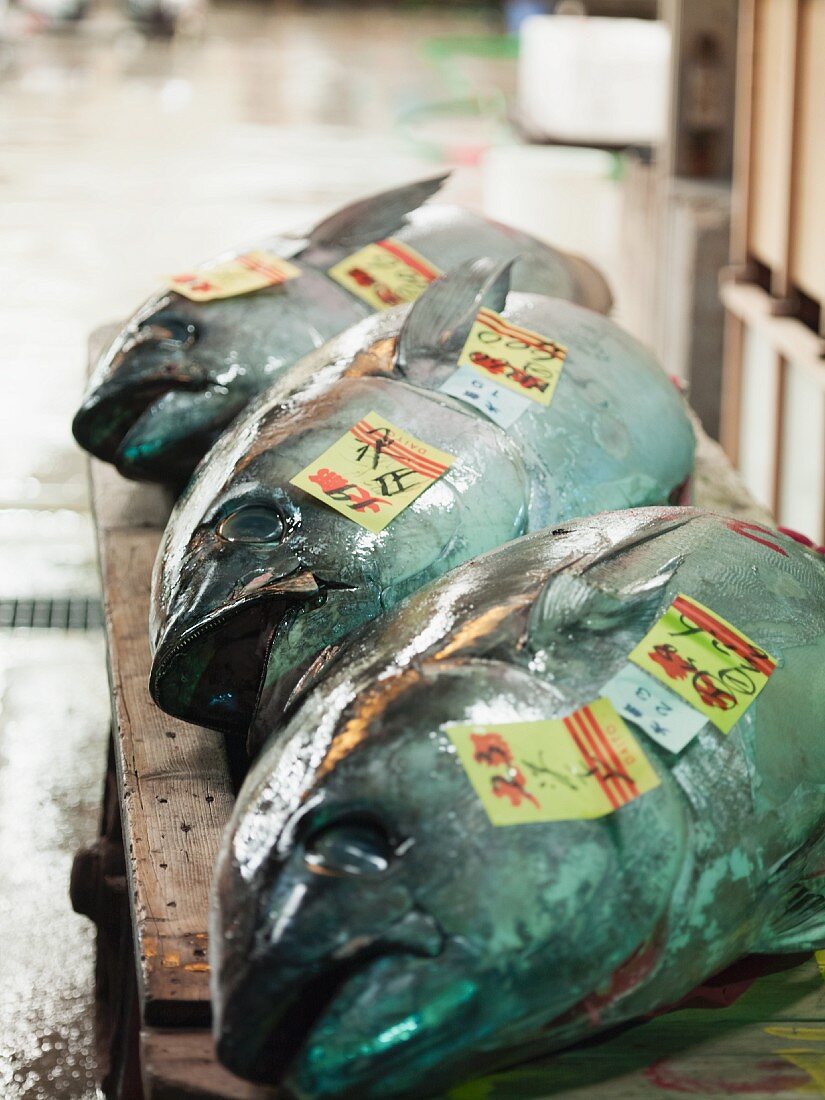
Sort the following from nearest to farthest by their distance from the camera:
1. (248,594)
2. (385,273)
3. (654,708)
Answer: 1. (654,708)
2. (248,594)
3. (385,273)

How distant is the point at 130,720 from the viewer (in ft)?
7.67

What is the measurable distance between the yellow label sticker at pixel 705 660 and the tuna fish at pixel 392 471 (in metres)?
0.45

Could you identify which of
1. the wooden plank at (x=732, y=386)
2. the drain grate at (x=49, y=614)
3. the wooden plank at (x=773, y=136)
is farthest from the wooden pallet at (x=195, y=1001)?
the wooden plank at (x=732, y=386)

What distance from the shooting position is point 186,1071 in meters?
1.62

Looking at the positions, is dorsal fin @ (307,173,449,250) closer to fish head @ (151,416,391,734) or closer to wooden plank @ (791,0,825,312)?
fish head @ (151,416,391,734)

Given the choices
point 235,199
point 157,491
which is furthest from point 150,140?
point 157,491

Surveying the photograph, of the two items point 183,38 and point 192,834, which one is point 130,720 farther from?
point 183,38

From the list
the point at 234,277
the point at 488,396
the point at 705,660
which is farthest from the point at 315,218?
the point at 705,660

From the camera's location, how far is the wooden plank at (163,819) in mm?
1752

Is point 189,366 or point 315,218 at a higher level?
point 189,366

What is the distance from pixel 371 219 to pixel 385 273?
16 cm

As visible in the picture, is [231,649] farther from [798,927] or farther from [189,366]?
[189,366]

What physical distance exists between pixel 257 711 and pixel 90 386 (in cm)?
128

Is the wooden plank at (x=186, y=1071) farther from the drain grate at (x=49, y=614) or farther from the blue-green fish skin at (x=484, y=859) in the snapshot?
the drain grate at (x=49, y=614)
